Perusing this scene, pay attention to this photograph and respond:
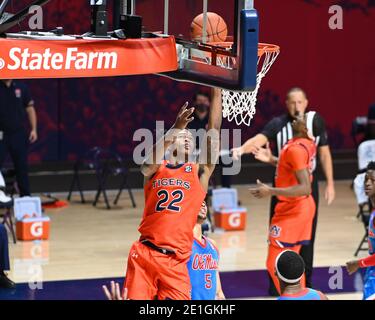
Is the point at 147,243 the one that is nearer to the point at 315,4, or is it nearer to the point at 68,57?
the point at 68,57

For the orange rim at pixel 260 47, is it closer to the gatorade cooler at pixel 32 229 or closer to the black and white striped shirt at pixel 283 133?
the black and white striped shirt at pixel 283 133

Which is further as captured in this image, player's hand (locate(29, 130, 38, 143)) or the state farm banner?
player's hand (locate(29, 130, 38, 143))

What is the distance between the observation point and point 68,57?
5773 mm

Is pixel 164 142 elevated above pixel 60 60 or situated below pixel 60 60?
below

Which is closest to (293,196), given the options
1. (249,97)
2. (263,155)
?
(263,155)

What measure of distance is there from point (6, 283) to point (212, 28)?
4.26 m

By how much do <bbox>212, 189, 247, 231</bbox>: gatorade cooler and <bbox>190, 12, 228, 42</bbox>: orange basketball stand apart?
20.2 feet

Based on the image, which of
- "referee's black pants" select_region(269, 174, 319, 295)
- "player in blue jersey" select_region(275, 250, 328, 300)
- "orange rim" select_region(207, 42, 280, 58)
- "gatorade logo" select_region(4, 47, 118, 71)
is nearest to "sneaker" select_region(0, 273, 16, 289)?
"referee's black pants" select_region(269, 174, 319, 295)

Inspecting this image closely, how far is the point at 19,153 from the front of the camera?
42.4ft

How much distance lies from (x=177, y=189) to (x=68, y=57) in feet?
6.02

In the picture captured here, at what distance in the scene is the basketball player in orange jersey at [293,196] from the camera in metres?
9.18

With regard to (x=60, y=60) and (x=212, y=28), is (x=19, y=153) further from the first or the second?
(x=60, y=60)

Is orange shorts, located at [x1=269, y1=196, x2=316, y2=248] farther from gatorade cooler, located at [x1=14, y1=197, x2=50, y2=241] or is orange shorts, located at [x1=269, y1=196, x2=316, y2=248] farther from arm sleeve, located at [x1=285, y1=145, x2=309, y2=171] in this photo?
gatorade cooler, located at [x1=14, y1=197, x2=50, y2=241]

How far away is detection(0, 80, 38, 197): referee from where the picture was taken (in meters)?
12.8
